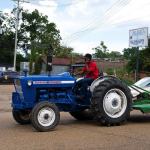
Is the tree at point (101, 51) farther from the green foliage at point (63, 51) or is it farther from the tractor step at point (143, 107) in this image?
the tractor step at point (143, 107)

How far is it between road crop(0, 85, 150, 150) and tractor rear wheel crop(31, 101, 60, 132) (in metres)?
0.22

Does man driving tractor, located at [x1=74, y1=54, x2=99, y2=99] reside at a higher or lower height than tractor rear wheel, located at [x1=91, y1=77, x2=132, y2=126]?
higher

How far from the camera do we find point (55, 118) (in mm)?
12852

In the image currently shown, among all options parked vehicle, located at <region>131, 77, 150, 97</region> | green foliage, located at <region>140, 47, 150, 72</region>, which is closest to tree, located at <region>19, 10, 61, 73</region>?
green foliage, located at <region>140, 47, 150, 72</region>

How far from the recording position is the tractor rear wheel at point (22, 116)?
14.4 metres

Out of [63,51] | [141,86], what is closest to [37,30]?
[63,51]

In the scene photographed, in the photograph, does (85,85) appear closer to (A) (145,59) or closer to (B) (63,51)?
(A) (145,59)

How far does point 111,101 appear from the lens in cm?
1371

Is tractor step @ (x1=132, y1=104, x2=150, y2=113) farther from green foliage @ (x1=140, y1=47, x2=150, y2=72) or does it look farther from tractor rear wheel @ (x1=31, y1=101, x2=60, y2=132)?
green foliage @ (x1=140, y1=47, x2=150, y2=72)

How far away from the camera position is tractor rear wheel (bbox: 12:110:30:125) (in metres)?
14.4

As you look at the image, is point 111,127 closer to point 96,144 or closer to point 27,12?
point 96,144

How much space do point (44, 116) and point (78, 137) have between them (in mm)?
1428

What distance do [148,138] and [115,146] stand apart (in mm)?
1301

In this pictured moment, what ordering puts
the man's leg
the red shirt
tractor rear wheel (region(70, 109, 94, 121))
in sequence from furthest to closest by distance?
tractor rear wheel (region(70, 109, 94, 121)), the red shirt, the man's leg
